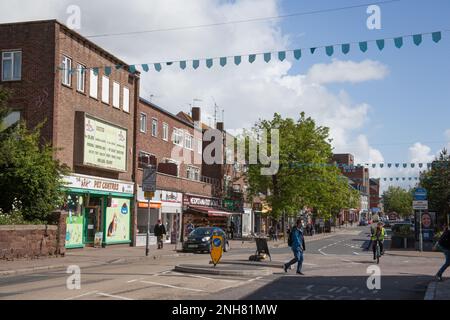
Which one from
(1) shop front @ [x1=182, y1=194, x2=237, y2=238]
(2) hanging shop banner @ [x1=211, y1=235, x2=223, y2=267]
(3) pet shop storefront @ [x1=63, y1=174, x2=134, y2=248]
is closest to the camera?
(2) hanging shop banner @ [x1=211, y1=235, x2=223, y2=267]

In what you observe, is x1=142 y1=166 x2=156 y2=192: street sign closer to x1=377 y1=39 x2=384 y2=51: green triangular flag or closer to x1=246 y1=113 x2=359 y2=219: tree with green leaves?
x1=377 y1=39 x2=384 y2=51: green triangular flag

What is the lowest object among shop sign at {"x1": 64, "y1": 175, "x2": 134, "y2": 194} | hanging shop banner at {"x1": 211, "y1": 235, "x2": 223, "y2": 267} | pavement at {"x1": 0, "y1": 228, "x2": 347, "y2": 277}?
pavement at {"x1": 0, "y1": 228, "x2": 347, "y2": 277}

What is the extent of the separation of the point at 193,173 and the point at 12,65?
25533mm

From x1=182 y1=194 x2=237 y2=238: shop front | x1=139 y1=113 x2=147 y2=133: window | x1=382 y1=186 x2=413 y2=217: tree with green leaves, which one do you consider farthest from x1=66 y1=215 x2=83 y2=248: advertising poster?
x1=382 y1=186 x2=413 y2=217: tree with green leaves

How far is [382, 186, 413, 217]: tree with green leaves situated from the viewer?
155 metres

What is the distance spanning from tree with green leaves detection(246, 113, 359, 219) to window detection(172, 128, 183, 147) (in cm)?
911

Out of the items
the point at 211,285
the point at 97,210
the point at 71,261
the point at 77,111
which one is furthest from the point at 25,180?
the point at 211,285

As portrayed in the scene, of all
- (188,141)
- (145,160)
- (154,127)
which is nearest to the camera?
(145,160)

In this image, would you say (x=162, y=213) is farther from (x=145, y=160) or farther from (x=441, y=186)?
(x=441, y=186)

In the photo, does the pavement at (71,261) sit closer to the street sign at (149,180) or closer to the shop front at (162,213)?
the street sign at (149,180)

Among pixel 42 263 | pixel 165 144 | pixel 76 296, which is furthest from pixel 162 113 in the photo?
pixel 76 296

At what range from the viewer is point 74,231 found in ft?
99.9
